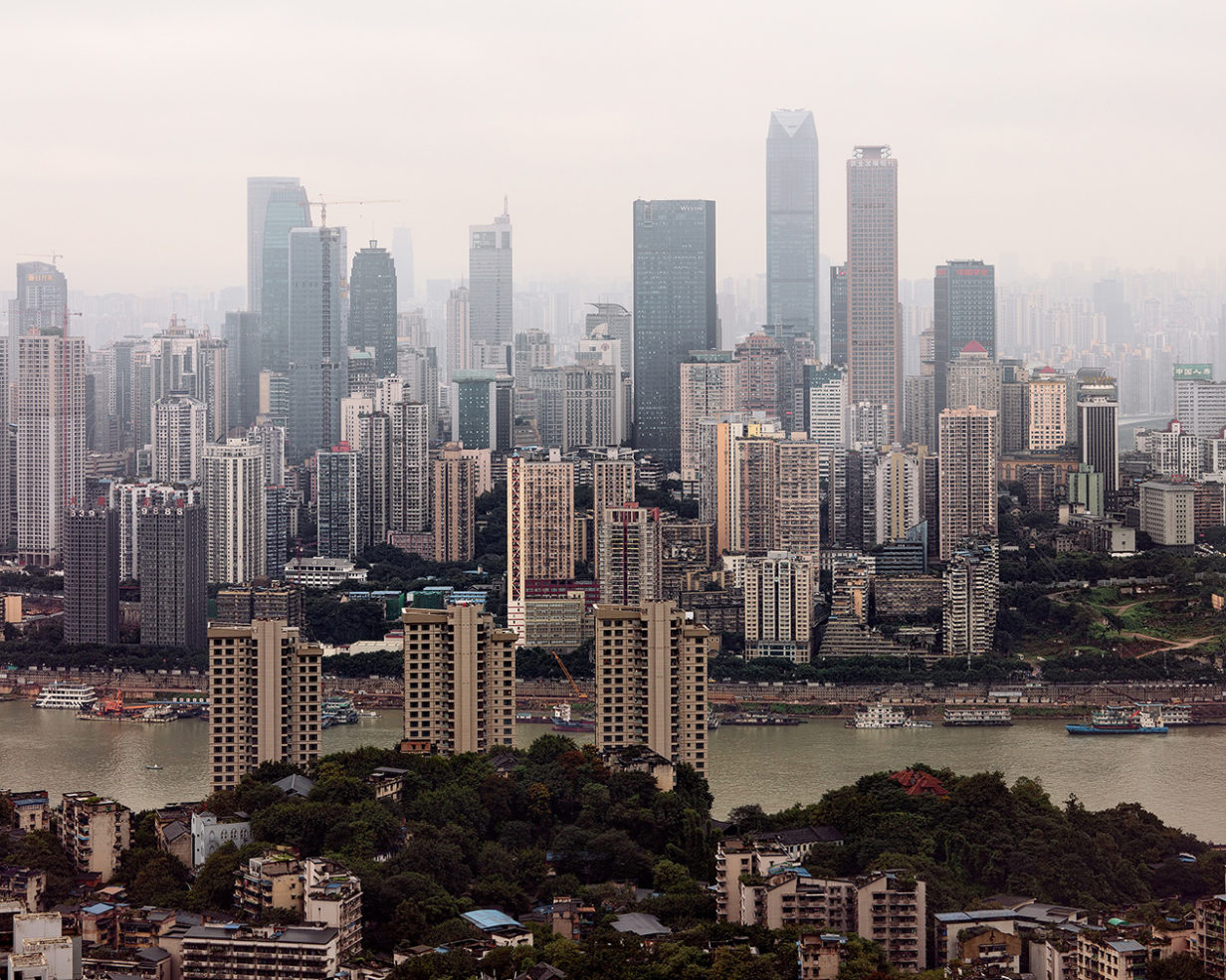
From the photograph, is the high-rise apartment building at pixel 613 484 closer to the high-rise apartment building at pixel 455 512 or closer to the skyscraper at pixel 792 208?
the high-rise apartment building at pixel 455 512

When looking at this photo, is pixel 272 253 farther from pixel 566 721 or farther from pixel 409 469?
pixel 566 721

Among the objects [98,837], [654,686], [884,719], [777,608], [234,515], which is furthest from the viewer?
[234,515]

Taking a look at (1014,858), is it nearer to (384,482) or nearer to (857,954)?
(857,954)

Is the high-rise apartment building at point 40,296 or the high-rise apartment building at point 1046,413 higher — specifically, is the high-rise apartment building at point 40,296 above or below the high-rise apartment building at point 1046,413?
above

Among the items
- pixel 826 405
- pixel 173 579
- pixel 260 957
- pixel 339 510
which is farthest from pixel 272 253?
pixel 260 957

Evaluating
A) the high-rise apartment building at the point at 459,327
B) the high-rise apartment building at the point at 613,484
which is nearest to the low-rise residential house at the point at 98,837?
the high-rise apartment building at the point at 613,484

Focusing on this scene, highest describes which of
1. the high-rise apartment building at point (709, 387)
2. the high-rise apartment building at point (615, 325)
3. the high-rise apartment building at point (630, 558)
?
the high-rise apartment building at point (615, 325)

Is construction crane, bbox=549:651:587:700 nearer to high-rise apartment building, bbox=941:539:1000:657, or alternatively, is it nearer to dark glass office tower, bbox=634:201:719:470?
high-rise apartment building, bbox=941:539:1000:657

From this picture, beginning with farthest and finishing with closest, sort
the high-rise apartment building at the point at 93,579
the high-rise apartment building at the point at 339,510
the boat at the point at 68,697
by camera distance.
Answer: the high-rise apartment building at the point at 339,510 < the high-rise apartment building at the point at 93,579 < the boat at the point at 68,697
